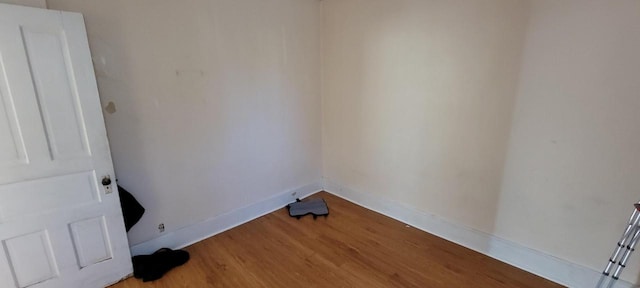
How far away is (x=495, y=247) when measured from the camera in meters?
2.32

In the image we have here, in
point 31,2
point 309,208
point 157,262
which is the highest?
point 31,2

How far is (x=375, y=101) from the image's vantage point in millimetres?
2953

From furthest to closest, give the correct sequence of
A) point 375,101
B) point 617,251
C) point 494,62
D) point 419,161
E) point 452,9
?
point 375,101
point 419,161
point 452,9
point 494,62
point 617,251

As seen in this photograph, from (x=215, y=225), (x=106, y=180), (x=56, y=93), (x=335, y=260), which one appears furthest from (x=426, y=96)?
(x=56, y=93)

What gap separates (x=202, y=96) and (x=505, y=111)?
2.49 m

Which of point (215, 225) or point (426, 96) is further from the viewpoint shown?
point (215, 225)

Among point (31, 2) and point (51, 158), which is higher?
point (31, 2)

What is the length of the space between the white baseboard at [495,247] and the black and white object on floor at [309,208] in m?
0.51

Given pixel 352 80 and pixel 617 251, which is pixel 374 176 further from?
pixel 617 251

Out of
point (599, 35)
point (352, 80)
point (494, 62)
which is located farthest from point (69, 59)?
point (599, 35)

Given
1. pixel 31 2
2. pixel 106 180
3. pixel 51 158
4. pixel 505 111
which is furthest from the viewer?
pixel 505 111

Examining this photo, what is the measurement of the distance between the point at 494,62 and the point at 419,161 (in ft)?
3.47

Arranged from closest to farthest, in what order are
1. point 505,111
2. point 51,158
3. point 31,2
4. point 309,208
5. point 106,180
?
point 31,2, point 51,158, point 106,180, point 505,111, point 309,208

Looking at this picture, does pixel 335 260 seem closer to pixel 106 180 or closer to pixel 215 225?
pixel 215 225
